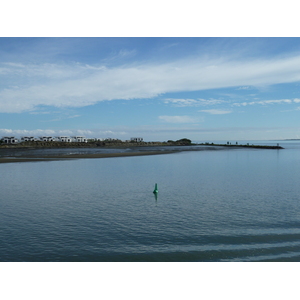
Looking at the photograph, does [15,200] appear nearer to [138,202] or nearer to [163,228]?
[138,202]

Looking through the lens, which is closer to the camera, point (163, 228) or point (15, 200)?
point (163, 228)

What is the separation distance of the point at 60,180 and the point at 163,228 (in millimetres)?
18821

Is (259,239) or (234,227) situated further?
(234,227)

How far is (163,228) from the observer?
13750mm

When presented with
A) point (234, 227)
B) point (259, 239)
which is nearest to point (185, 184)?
point (234, 227)

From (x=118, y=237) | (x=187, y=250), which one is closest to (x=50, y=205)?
(x=118, y=237)

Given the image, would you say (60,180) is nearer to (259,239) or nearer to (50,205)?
(50,205)

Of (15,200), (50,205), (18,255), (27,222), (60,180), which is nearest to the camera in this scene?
(18,255)

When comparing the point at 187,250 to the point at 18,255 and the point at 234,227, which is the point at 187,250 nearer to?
the point at 234,227

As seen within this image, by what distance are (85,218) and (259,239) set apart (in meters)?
8.82

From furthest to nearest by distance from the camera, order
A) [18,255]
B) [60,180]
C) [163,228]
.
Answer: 1. [60,180]
2. [163,228]
3. [18,255]

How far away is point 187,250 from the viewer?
11133 mm

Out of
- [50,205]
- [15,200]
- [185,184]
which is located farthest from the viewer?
[185,184]

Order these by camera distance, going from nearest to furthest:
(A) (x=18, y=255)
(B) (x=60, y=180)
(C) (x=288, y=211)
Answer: (A) (x=18, y=255)
(C) (x=288, y=211)
(B) (x=60, y=180)
